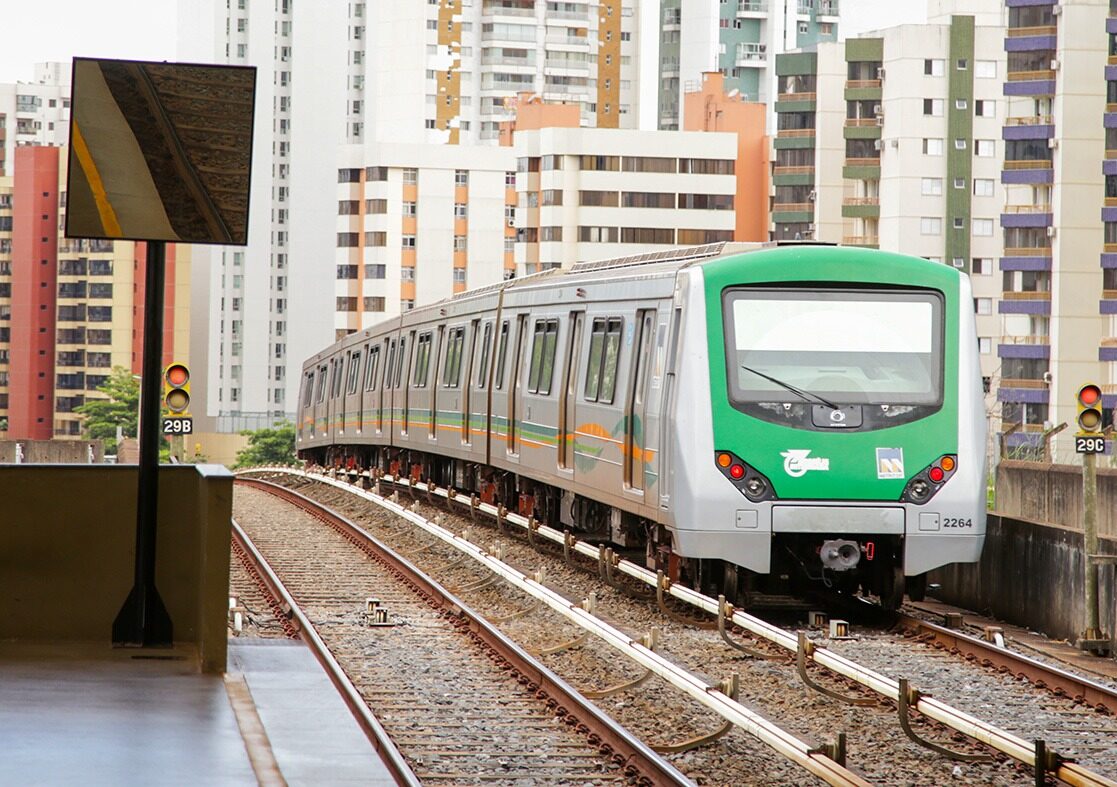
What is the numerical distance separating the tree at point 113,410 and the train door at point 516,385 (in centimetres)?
7771

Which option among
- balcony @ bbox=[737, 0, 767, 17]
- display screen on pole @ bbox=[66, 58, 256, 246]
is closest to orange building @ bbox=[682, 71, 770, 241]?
balcony @ bbox=[737, 0, 767, 17]

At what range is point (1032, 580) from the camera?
14.0 m

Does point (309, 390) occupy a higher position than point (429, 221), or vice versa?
point (429, 221)

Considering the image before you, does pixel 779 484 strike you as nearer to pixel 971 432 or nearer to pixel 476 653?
pixel 971 432

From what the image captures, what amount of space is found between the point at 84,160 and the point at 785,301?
230 inches

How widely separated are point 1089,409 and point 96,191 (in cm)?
734

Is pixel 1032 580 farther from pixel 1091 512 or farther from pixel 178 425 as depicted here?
pixel 178 425

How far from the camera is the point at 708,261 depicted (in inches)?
535

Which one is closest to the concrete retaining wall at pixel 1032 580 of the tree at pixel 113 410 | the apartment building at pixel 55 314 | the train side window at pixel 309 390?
the train side window at pixel 309 390

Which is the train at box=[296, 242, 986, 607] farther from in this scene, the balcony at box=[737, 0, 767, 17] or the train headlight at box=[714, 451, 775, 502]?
the balcony at box=[737, 0, 767, 17]

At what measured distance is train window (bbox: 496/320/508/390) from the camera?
2170 cm

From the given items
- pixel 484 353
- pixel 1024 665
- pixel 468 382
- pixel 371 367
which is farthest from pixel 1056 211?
pixel 1024 665

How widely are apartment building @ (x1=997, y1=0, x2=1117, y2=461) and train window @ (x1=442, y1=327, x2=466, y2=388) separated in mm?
36122

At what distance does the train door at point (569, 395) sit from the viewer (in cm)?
1762
